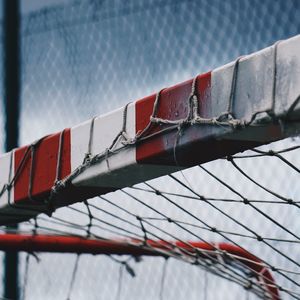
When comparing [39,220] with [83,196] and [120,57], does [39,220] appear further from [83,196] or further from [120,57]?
[120,57]

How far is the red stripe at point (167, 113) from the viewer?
113 centimetres

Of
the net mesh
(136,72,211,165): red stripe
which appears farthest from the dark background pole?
(136,72,211,165): red stripe

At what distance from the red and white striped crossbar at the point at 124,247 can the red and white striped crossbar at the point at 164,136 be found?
381 millimetres

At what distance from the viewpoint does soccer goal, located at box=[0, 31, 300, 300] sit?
106 cm

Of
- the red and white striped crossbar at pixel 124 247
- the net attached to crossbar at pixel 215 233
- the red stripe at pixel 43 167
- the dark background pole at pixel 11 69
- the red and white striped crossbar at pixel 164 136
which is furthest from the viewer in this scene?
the dark background pole at pixel 11 69

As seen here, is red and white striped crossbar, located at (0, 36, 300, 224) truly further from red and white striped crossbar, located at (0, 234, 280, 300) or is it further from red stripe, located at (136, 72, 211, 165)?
red and white striped crossbar, located at (0, 234, 280, 300)

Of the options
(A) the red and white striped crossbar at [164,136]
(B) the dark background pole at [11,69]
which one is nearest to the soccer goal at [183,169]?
(A) the red and white striped crossbar at [164,136]

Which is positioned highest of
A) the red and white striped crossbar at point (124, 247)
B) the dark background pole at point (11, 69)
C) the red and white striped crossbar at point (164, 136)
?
the dark background pole at point (11, 69)

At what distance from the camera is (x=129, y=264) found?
6.79 feet

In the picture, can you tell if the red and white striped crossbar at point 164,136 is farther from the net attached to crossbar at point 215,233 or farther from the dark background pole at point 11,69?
the dark background pole at point 11,69

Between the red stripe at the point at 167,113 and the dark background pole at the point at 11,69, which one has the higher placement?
the dark background pole at the point at 11,69

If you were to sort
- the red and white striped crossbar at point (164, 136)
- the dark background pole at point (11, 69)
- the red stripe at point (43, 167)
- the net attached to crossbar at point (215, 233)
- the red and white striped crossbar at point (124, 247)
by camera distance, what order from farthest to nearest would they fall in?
the dark background pole at point (11, 69) → the red and white striped crossbar at point (124, 247) → the net attached to crossbar at point (215, 233) → the red stripe at point (43, 167) → the red and white striped crossbar at point (164, 136)

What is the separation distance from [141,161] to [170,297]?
Result: 3.07 ft

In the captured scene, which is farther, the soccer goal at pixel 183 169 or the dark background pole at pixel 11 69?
the dark background pole at pixel 11 69
